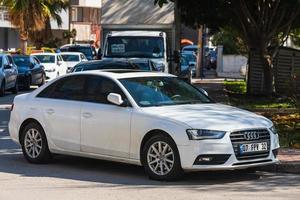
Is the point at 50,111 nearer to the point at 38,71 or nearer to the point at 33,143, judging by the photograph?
the point at 33,143

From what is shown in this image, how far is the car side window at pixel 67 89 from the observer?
428 inches

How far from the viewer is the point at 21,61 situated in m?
30.6

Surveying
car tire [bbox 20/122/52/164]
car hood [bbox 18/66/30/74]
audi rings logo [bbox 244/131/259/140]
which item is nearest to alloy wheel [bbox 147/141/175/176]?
audi rings logo [bbox 244/131/259/140]

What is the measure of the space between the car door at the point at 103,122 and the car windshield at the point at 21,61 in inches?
785

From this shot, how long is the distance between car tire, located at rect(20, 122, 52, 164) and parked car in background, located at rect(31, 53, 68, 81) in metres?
21.8

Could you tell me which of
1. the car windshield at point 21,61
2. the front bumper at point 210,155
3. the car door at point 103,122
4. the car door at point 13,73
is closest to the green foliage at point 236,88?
the car door at point 13,73

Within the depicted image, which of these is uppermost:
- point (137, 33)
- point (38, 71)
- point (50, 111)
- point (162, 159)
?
point (137, 33)

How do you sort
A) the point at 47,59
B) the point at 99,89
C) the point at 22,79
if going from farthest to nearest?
the point at 47,59
the point at 22,79
the point at 99,89

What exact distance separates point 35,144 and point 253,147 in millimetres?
3598

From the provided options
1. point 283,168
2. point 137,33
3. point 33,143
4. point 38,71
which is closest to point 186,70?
point 38,71

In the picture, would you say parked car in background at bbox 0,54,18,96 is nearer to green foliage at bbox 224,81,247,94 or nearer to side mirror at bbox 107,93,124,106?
green foliage at bbox 224,81,247,94

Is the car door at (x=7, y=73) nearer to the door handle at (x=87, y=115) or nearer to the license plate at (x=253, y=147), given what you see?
the door handle at (x=87, y=115)

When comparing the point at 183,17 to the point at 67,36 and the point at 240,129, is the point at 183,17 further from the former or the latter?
the point at 67,36

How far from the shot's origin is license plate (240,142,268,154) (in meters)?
Answer: 9.40
